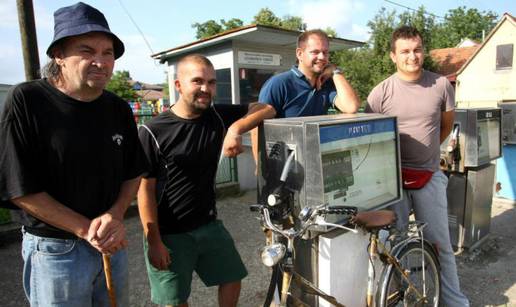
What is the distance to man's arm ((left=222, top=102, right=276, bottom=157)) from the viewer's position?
2.15m

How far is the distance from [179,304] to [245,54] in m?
6.76

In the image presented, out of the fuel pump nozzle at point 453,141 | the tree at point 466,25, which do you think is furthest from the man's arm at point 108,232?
the tree at point 466,25

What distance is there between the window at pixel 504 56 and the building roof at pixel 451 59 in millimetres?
4538

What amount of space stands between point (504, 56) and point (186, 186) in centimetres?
2647

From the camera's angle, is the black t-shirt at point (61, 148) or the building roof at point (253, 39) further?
the building roof at point (253, 39)

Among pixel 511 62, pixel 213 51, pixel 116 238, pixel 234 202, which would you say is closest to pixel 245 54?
pixel 213 51

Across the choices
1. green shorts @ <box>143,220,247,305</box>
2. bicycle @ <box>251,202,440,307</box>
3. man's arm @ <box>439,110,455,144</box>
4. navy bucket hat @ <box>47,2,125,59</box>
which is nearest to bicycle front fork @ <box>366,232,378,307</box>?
bicycle @ <box>251,202,440,307</box>

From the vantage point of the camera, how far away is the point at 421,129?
9.33 ft

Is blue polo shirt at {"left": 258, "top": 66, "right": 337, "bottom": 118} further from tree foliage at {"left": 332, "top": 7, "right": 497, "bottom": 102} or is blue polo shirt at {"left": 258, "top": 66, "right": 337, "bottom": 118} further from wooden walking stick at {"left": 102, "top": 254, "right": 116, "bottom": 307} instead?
tree foliage at {"left": 332, "top": 7, "right": 497, "bottom": 102}

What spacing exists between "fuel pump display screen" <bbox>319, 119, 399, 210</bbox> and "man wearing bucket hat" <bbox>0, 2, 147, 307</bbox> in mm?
1081

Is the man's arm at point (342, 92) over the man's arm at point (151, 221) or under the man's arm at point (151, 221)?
over

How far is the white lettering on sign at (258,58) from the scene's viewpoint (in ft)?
27.3

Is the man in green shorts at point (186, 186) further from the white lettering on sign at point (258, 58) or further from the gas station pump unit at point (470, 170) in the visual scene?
the white lettering on sign at point (258, 58)

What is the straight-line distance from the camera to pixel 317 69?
260 cm
